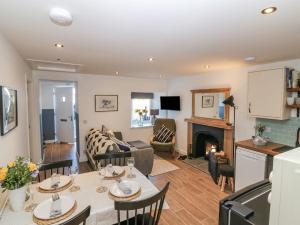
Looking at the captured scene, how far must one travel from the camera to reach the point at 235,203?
0.87 metres

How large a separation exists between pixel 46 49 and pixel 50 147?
477 cm

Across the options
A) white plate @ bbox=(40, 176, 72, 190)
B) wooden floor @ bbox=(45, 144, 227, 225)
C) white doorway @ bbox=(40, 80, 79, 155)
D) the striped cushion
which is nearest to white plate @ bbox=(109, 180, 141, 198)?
white plate @ bbox=(40, 176, 72, 190)

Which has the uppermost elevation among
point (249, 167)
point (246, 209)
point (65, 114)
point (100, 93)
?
point (100, 93)

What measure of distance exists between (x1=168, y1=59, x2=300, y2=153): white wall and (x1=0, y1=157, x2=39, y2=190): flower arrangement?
12.2ft

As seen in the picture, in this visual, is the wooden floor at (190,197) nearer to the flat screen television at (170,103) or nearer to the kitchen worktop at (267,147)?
the kitchen worktop at (267,147)

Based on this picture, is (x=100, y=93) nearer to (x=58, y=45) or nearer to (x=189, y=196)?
(x=58, y=45)

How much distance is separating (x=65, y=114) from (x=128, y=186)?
5712 millimetres

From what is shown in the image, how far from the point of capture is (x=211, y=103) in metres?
4.45

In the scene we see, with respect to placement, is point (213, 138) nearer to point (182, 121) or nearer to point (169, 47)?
point (182, 121)

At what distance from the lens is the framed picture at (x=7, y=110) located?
1.66 metres

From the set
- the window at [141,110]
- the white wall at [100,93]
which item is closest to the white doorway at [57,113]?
the white wall at [100,93]

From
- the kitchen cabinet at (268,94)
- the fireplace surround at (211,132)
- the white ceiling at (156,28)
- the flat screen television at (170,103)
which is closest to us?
the white ceiling at (156,28)

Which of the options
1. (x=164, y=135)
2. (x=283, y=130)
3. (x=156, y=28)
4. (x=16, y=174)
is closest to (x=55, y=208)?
(x=16, y=174)

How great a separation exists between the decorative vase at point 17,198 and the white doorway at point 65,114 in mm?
5397
